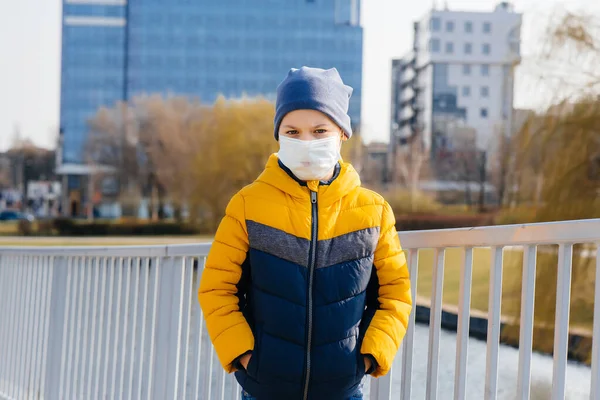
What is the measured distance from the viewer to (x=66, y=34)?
6725 centimetres

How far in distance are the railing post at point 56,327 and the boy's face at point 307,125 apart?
224 cm

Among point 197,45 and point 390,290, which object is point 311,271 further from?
point 197,45

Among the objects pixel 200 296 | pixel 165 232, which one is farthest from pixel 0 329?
pixel 165 232

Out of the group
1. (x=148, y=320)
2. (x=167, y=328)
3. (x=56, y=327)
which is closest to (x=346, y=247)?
(x=167, y=328)

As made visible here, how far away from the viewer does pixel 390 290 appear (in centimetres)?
190

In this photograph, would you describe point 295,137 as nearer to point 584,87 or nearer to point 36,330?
point 36,330

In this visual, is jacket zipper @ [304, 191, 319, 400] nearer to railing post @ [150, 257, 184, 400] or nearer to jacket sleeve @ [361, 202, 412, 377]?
jacket sleeve @ [361, 202, 412, 377]

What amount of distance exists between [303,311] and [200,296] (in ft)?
0.85

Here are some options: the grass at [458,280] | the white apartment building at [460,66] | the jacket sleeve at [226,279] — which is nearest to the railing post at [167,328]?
the jacket sleeve at [226,279]

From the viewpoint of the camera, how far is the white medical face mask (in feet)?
6.16

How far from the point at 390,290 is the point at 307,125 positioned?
1.42 ft

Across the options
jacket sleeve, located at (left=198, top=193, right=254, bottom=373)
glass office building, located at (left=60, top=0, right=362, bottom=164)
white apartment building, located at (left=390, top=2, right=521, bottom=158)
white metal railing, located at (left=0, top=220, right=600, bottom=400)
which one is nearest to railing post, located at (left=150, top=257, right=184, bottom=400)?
white metal railing, located at (left=0, top=220, right=600, bottom=400)

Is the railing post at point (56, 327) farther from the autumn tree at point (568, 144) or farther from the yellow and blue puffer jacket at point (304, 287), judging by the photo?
the autumn tree at point (568, 144)

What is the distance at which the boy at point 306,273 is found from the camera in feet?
5.88
